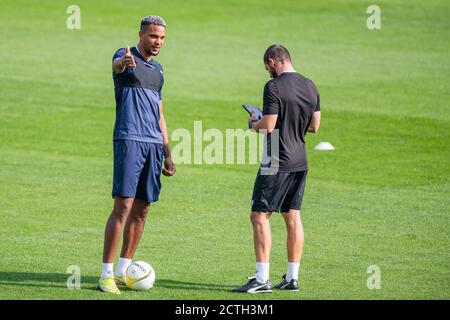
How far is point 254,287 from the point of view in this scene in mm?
10312

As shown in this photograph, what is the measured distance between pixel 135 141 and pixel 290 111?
158cm

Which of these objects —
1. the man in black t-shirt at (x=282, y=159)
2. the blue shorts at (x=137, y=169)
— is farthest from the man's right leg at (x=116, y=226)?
the man in black t-shirt at (x=282, y=159)

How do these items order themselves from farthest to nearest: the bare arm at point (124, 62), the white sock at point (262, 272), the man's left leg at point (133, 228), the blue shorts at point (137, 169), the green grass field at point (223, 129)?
1. the green grass field at point (223, 129)
2. the man's left leg at point (133, 228)
3. the white sock at point (262, 272)
4. the blue shorts at point (137, 169)
5. the bare arm at point (124, 62)

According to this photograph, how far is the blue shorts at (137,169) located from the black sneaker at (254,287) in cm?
128

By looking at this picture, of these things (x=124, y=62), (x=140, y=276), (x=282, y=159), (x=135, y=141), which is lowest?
(x=140, y=276)

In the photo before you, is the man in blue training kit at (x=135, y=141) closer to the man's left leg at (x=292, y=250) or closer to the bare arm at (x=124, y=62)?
the bare arm at (x=124, y=62)

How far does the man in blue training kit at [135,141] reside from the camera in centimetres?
1027

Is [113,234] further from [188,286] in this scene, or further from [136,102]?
[136,102]

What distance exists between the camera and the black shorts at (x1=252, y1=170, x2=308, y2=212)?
34.4 ft

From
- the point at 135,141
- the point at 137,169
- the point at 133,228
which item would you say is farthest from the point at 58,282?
the point at 135,141

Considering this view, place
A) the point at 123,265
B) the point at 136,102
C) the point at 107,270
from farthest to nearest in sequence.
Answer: the point at 123,265 → the point at 136,102 → the point at 107,270

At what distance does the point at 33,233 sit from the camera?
12812 mm

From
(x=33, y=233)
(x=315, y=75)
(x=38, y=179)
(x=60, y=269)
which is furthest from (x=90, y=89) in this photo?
(x=60, y=269)

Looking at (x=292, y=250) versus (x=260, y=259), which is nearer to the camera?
(x=260, y=259)
